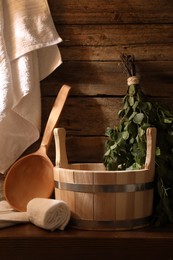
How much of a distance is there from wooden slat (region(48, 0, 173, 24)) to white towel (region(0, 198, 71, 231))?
66cm

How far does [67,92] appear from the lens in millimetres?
1295

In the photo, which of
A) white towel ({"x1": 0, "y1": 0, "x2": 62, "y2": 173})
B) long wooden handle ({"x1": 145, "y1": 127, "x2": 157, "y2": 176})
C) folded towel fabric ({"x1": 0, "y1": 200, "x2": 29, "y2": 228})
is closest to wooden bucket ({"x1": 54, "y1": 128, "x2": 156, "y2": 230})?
long wooden handle ({"x1": 145, "y1": 127, "x2": 157, "y2": 176})

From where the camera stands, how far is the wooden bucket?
1.02 meters

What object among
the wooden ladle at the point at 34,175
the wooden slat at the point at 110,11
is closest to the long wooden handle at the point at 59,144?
the wooden ladle at the point at 34,175

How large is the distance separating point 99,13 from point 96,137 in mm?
433

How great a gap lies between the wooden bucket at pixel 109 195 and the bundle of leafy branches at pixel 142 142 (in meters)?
0.04

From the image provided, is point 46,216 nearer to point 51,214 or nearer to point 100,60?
point 51,214

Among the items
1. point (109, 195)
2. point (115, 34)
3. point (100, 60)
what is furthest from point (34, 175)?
point (115, 34)

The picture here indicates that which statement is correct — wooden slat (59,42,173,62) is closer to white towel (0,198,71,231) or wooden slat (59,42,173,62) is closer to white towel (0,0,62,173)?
white towel (0,0,62,173)

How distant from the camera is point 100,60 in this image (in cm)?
137
